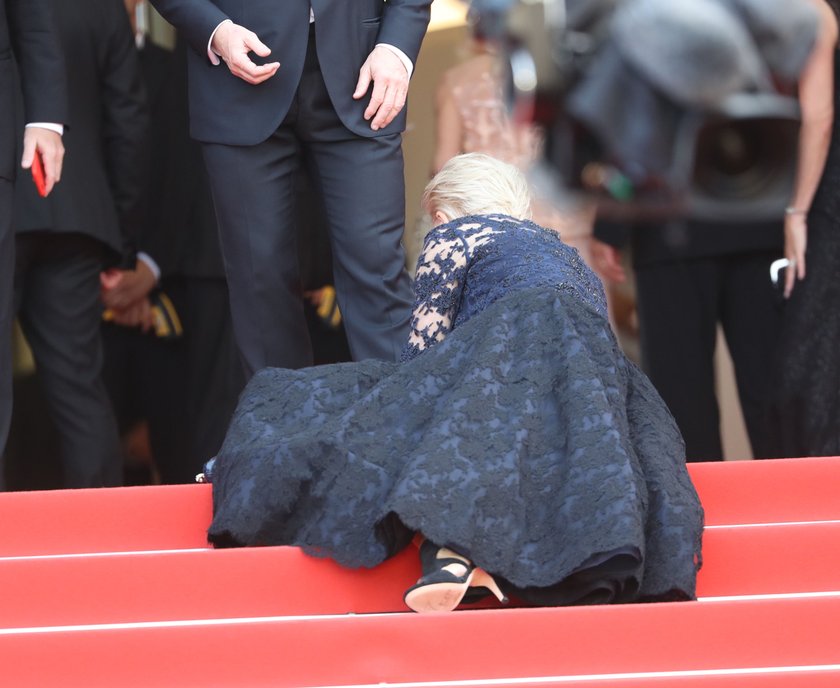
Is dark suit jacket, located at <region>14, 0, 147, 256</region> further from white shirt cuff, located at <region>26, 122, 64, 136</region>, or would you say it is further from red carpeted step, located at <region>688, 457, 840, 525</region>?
red carpeted step, located at <region>688, 457, 840, 525</region>

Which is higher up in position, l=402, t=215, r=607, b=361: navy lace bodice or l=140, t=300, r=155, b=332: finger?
l=402, t=215, r=607, b=361: navy lace bodice

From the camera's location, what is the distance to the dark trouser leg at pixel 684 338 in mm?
4336

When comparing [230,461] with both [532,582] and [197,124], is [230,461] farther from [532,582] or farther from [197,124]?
[197,124]

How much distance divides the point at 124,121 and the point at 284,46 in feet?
3.70

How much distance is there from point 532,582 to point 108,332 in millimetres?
3095

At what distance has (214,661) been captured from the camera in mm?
2275

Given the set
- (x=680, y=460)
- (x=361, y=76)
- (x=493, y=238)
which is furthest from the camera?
(x=361, y=76)

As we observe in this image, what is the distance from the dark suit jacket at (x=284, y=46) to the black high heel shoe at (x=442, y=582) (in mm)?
1274

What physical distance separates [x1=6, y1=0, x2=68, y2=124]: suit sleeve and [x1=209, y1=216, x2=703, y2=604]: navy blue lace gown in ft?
3.07

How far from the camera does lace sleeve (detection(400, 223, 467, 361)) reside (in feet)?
10.3

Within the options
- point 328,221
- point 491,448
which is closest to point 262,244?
point 328,221

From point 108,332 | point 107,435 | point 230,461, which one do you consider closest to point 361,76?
point 230,461

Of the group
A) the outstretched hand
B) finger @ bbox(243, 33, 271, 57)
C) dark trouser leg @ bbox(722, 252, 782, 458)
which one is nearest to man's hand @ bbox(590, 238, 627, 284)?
dark trouser leg @ bbox(722, 252, 782, 458)

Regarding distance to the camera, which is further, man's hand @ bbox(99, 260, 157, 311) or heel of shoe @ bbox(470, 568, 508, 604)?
man's hand @ bbox(99, 260, 157, 311)
